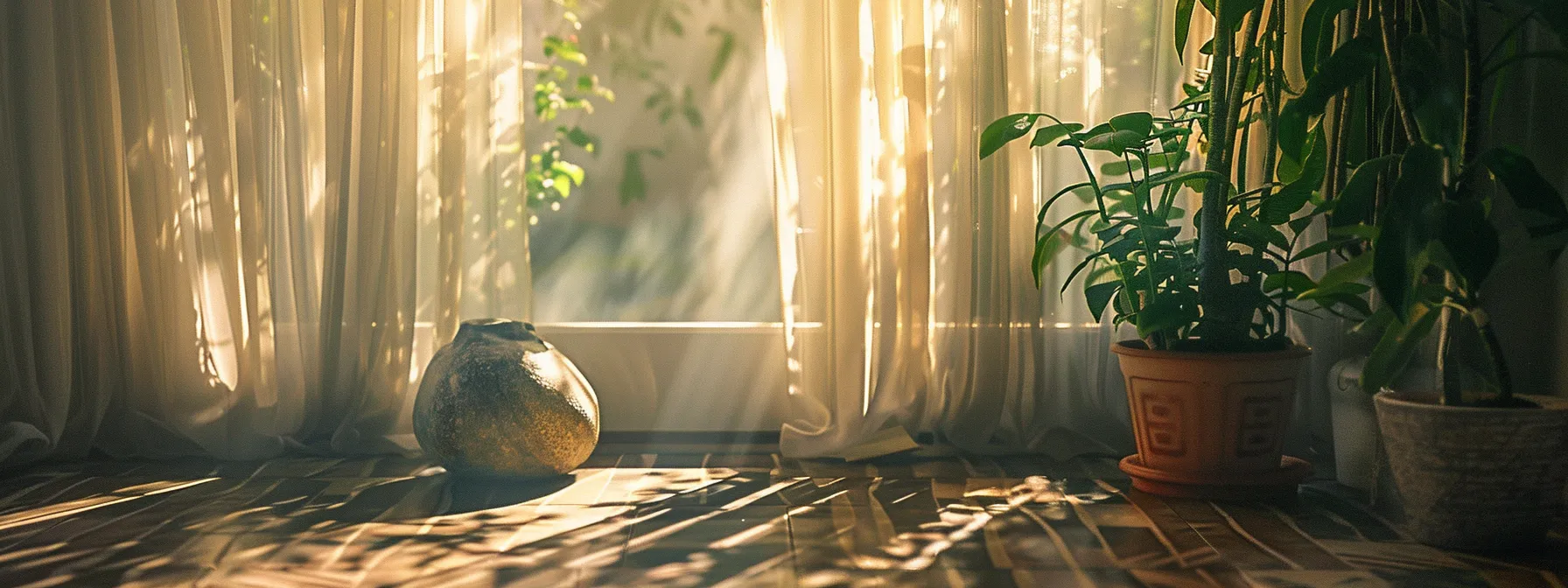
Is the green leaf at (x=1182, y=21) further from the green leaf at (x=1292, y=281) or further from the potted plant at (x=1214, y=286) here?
the green leaf at (x=1292, y=281)

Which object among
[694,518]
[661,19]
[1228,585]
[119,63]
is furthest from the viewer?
[661,19]

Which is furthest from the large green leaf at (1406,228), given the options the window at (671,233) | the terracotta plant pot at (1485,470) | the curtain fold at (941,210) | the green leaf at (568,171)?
the green leaf at (568,171)

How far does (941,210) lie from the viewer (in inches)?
103

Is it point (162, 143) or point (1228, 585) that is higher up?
point (162, 143)

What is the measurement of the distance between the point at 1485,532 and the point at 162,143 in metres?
2.55

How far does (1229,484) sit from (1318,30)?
0.79m

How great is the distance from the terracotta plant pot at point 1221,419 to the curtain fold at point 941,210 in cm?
39

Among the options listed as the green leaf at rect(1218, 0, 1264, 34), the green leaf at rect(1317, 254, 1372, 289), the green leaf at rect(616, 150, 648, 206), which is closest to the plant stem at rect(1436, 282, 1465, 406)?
the green leaf at rect(1317, 254, 1372, 289)

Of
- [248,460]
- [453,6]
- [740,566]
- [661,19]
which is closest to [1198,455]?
[740,566]

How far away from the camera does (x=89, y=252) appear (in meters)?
2.65

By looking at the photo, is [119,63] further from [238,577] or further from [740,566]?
[740,566]

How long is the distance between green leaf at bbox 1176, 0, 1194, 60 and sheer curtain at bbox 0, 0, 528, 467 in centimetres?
135

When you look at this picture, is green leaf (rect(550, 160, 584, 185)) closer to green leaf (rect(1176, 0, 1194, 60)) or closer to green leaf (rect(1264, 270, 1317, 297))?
green leaf (rect(1176, 0, 1194, 60))

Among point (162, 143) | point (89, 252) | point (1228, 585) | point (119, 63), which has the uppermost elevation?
point (119, 63)
